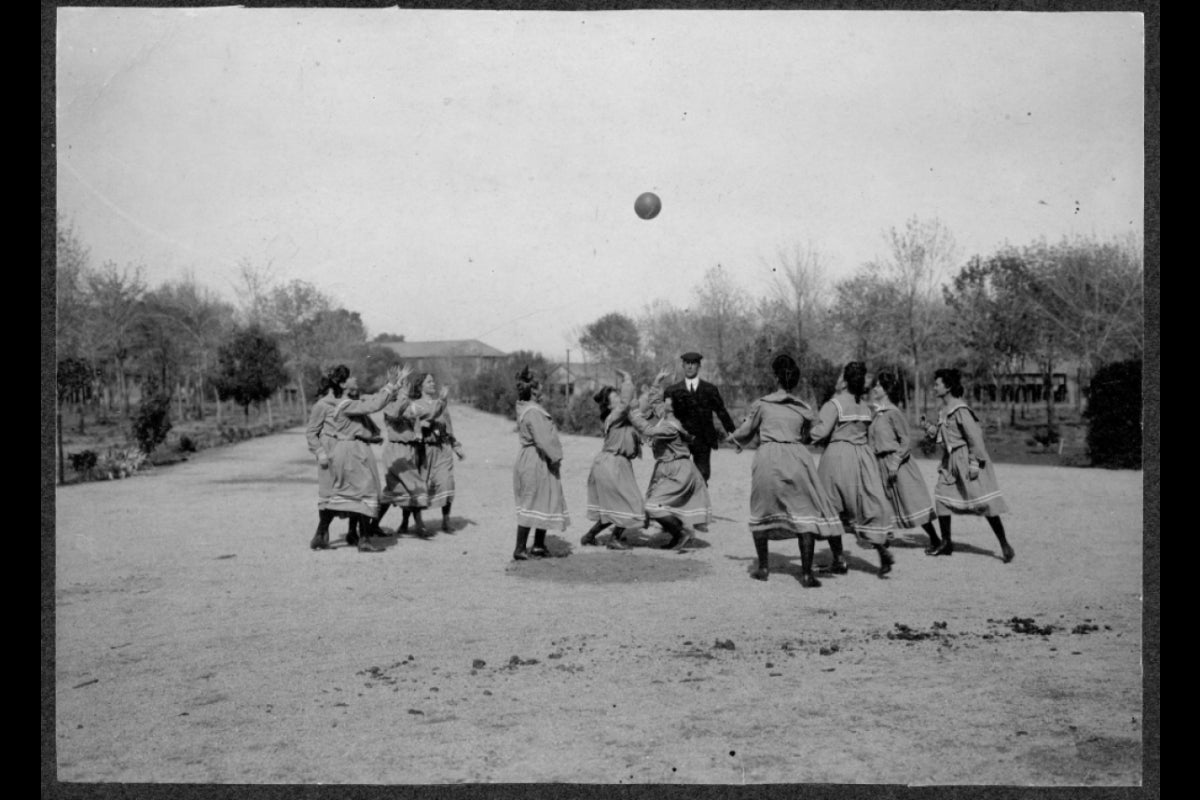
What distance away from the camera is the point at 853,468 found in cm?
762

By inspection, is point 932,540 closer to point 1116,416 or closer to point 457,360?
point 1116,416

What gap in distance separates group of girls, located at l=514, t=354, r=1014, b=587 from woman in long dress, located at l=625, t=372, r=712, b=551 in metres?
0.01

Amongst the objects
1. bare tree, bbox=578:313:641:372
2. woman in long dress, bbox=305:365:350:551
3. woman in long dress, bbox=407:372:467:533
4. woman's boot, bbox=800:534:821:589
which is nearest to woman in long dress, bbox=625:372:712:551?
woman's boot, bbox=800:534:821:589

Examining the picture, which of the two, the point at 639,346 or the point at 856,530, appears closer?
the point at 856,530

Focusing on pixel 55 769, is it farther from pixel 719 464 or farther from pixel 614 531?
pixel 719 464

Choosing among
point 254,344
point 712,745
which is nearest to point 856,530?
point 712,745

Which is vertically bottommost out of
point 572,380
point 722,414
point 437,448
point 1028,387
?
point 437,448

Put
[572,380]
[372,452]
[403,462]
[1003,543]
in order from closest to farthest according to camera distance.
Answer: [1003,543] → [372,452] → [403,462] → [572,380]

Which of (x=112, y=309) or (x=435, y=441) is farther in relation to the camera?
(x=112, y=309)

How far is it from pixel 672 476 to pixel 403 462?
301cm

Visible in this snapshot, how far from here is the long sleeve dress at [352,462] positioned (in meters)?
8.38

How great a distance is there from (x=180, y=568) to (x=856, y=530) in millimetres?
6076

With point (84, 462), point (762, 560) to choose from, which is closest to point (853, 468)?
point (762, 560)

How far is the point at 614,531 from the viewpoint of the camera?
8555 mm
